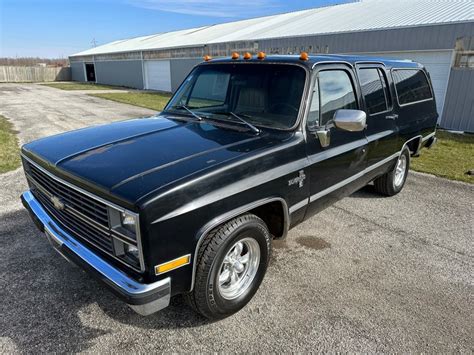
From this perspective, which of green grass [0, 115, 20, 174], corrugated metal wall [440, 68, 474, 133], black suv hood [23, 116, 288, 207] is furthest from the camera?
corrugated metal wall [440, 68, 474, 133]

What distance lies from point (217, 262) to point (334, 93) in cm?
222

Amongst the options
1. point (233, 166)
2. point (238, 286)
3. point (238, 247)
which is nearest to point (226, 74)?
point (233, 166)

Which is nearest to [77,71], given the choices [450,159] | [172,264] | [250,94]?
[450,159]

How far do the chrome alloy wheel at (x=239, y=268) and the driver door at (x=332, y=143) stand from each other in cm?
80

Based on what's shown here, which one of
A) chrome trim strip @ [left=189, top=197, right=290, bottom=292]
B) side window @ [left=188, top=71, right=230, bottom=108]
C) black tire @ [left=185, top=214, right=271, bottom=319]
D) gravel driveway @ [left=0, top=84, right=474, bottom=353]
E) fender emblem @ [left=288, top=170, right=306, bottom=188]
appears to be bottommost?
gravel driveway @ [left=0, top=84, right=474, bottom=353]

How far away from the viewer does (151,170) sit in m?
2.40

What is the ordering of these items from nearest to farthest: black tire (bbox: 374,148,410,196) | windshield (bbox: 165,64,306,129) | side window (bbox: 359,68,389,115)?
windshield (bbox: 165,64,306,129) < side window (bbox: 359,68,389,115) < black tire (bbox: 374,148,410,196)

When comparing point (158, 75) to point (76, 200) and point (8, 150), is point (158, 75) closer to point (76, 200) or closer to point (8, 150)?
point (8, 150)

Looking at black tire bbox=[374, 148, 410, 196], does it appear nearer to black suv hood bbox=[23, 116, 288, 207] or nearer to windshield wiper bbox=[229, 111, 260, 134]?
windshield wiper bbox=[229, 111, 260, 134]

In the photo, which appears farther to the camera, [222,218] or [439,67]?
[439,67]

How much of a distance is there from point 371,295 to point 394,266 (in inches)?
26.6

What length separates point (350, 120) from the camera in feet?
10.1

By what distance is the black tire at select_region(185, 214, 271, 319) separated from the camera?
96.7 inches

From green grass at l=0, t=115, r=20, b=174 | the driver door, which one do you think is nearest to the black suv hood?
the driver door
